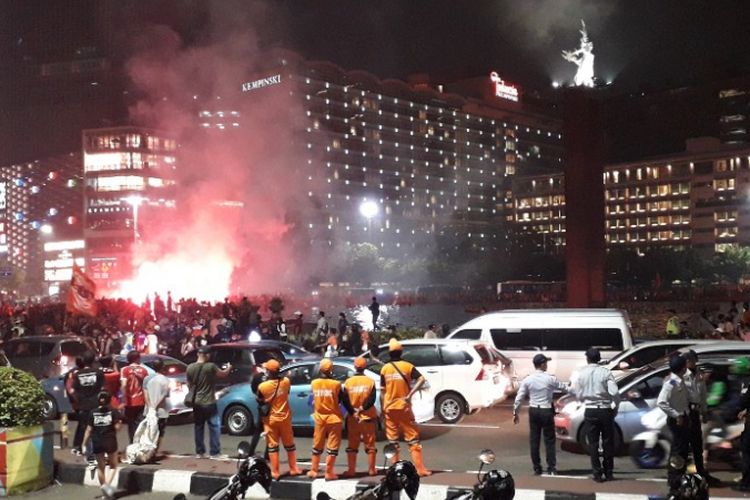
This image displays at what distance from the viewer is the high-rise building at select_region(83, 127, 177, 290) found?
10550 cm

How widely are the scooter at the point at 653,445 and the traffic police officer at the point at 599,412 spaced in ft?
4.11

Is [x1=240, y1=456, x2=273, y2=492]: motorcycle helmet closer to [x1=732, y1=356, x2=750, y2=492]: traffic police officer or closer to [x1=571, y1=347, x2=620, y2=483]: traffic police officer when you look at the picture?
[x1=571, y1=347, x2=620, y2=483]: traffic police officer

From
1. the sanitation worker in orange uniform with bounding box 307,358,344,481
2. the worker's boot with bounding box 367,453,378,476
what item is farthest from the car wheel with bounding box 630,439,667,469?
the sanitation worker in orange uniform with bounding box 307,358,344,481

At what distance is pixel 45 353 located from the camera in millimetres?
17125

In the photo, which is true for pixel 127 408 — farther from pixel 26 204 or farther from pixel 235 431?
pixel 26 204

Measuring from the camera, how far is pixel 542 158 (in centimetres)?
16438

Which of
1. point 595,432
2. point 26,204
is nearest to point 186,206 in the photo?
point 595,432

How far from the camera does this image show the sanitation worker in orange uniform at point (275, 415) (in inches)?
385

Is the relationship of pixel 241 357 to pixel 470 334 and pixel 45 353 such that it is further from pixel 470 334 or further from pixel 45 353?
pixel 470 334

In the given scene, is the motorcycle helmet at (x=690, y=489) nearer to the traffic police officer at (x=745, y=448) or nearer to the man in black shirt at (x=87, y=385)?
the traffic police officer at (x=745, y=448)

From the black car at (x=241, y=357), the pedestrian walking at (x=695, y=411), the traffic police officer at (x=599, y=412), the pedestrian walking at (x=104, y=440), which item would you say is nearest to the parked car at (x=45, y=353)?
the black car at (x=241, y=357)

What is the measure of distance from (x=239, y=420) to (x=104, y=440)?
14.5ft

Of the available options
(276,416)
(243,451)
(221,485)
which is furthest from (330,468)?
(243,451)

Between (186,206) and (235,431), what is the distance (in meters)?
60.0
